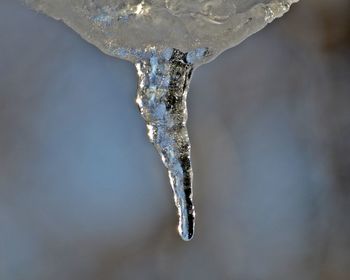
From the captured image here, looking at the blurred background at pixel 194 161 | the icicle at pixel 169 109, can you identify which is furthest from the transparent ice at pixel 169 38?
the blurred background at pixel 194 161

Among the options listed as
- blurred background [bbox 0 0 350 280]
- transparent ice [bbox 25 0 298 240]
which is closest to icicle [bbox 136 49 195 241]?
transparent ice [bbox 25 0 298 240]

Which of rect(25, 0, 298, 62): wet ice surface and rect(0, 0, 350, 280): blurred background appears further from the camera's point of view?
rect(0, 0, 350, 280): blurred background

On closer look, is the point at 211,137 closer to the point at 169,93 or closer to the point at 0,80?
the point at 0,80

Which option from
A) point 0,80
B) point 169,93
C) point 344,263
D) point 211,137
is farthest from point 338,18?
point 169,93

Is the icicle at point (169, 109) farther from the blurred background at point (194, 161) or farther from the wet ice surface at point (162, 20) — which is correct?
the blurred background at point (194, 161)

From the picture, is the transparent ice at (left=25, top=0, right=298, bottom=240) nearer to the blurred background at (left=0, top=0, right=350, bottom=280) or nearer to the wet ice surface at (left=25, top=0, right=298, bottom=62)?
the wet ice surface at (left=25, top=0, right=298, bottom=62)

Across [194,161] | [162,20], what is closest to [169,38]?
[162,20]

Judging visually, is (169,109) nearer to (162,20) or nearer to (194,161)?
(162,20)
